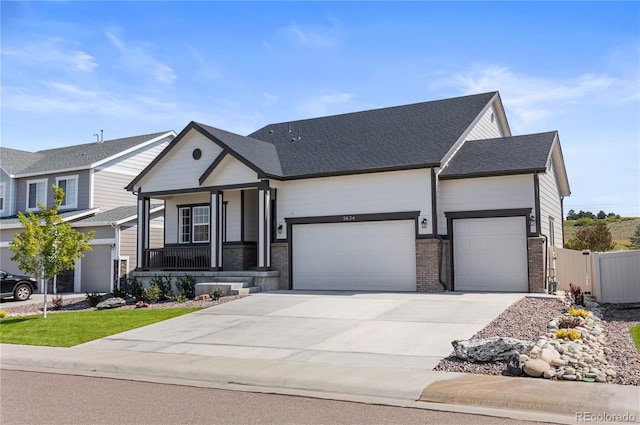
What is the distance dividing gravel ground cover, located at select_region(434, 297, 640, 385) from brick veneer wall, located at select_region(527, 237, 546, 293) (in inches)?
71.1

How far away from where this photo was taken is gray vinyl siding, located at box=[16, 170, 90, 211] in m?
31.7

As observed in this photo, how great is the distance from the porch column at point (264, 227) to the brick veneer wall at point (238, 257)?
146cm

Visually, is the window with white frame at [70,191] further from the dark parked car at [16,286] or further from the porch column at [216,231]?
the porch column at [216,231]

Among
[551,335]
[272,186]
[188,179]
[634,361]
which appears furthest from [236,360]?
[188,179]

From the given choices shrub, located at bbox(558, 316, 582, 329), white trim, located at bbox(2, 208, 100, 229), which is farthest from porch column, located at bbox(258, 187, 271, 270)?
shrub, located at bbox(558, 316, 582, 329)

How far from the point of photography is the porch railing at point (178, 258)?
2423 centimetres

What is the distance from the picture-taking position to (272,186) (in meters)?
22.9

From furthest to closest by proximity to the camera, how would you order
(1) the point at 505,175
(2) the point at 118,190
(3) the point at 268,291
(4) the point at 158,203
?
(2) the point at 118,190 < (4) the point at 158,203 < (3) the point at 268,291 < (1) the point at 505,175

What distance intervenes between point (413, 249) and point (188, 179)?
9.94 m

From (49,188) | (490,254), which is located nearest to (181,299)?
(490,254)

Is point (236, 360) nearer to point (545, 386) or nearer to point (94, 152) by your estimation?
point (545, 386)

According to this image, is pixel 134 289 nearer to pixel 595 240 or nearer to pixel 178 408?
pixel 178 408

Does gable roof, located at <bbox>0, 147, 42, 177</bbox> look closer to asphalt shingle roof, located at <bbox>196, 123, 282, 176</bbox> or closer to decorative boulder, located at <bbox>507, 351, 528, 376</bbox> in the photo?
asphalt shingle roof, located at <bbox>196, 123, 282, 176</bbox>

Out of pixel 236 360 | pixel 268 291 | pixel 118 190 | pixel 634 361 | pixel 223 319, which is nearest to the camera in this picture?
pixel 634 361
